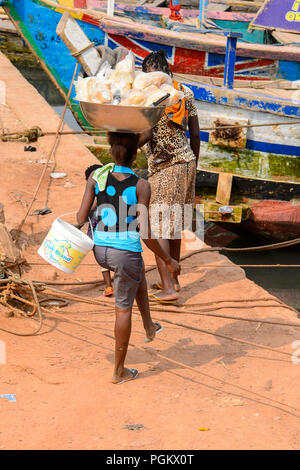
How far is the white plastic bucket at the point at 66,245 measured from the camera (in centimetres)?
342

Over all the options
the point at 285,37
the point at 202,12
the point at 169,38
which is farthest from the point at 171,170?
the point at 202,12

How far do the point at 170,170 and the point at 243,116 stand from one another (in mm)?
3784

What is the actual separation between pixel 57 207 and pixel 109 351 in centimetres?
239

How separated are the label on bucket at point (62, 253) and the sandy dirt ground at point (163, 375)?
Result: 480mm

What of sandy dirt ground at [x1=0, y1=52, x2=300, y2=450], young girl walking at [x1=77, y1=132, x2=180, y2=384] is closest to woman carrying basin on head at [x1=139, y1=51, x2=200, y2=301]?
sandy dirt ground at [x1=0, y1=52, x2=300, y2=450]

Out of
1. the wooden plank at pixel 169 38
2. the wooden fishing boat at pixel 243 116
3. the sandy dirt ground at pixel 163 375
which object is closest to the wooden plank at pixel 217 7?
the wooden fishing boat at pixel 243 116

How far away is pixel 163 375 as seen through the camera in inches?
139

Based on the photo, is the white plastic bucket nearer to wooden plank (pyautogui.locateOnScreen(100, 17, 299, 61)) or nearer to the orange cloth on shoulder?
the orange cloth on shoulder

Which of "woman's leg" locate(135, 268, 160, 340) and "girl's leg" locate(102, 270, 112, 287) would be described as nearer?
"woman's leg" locate(135, 268, 160, 340)

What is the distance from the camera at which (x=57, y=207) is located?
19.3 ft

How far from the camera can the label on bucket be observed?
136 inches

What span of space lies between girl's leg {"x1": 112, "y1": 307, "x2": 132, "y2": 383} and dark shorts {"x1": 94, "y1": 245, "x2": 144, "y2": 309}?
38mm

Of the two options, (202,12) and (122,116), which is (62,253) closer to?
(122,116)
